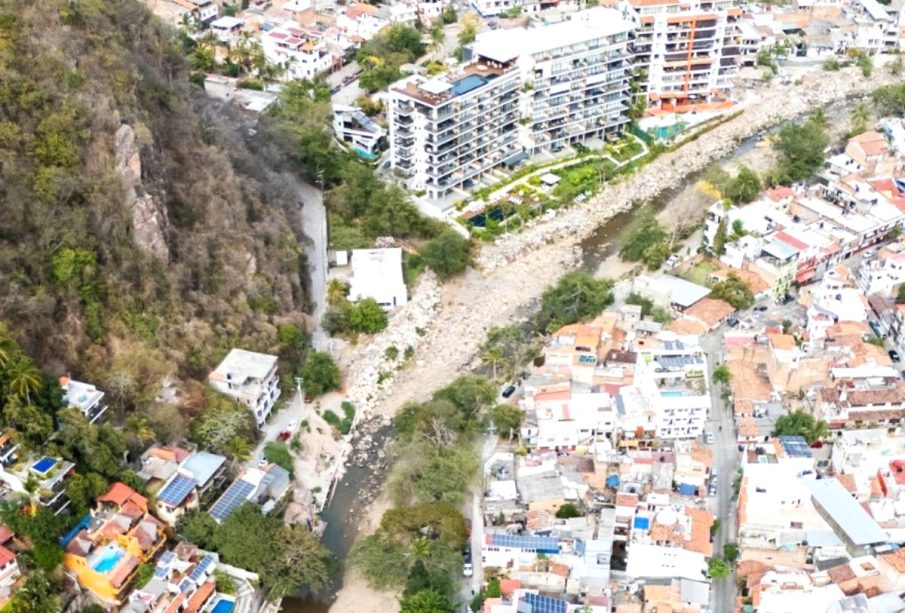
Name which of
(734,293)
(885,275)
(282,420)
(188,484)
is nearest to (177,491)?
(188,484)

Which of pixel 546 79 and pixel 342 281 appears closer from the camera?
pixel 342 281

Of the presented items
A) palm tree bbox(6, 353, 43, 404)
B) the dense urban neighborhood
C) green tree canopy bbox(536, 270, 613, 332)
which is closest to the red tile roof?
the dense urban neighborhood

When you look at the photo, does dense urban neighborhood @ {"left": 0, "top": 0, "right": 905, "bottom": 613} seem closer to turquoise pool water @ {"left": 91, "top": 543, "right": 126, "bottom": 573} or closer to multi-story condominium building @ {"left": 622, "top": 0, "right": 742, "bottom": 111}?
turquoise pool water @ {"left": 91, "top": 543, "right": 126, "bottom": 573}

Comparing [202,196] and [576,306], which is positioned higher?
[202,196]

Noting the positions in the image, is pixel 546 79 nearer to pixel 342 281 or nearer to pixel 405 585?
pixel 342 281

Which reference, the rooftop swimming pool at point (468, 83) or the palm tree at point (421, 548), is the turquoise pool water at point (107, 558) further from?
the rooftop swimming pool at point (468, 83)

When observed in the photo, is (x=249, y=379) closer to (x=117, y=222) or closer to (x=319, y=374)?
(x=319, y=374)

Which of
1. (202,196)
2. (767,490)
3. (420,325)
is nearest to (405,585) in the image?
(767,490)
